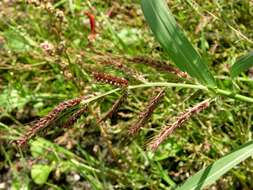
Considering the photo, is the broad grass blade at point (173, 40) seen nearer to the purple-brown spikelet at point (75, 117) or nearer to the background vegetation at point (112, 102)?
the purple-brown spikelet at point (75, 117)

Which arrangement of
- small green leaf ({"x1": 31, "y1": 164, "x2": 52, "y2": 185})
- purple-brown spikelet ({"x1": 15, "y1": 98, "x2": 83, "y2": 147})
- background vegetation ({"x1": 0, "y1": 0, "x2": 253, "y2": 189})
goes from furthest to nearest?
small green leaf ({"x1": 31, "y1": 164, "x2": 52, "y2": 185}) < background vegetation ({"x1": 0, "y1": 0, "x2": 253, "y2": 189}) < purple-brown spikelet ({"x1": 15, "y1": 98, "x2": 83, "y2": 147})

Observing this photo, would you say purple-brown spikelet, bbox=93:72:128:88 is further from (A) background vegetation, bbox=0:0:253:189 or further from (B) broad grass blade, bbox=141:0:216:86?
(A) background vegetation, bbox=0:0:253:189

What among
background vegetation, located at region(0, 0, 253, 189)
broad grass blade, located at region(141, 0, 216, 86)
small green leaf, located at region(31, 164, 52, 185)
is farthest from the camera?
small green leaf, located at region(31, 164, 52, 185)

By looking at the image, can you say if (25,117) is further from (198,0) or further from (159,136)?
(159,136)

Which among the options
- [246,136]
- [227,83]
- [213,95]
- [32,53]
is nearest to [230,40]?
[227,83]

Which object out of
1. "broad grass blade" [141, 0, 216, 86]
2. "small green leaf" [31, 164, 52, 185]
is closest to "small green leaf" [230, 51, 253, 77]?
"broad grass blade" [141, 0, 216, 86]

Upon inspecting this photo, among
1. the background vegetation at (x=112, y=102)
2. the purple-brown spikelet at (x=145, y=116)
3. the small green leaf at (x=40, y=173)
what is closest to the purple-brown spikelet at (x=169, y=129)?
the purple-brown spikelet at (x=145, y=116)

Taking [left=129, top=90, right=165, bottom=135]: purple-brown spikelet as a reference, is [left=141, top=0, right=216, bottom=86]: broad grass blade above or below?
above

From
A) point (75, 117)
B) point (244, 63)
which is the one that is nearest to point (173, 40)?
point (244, 63)
